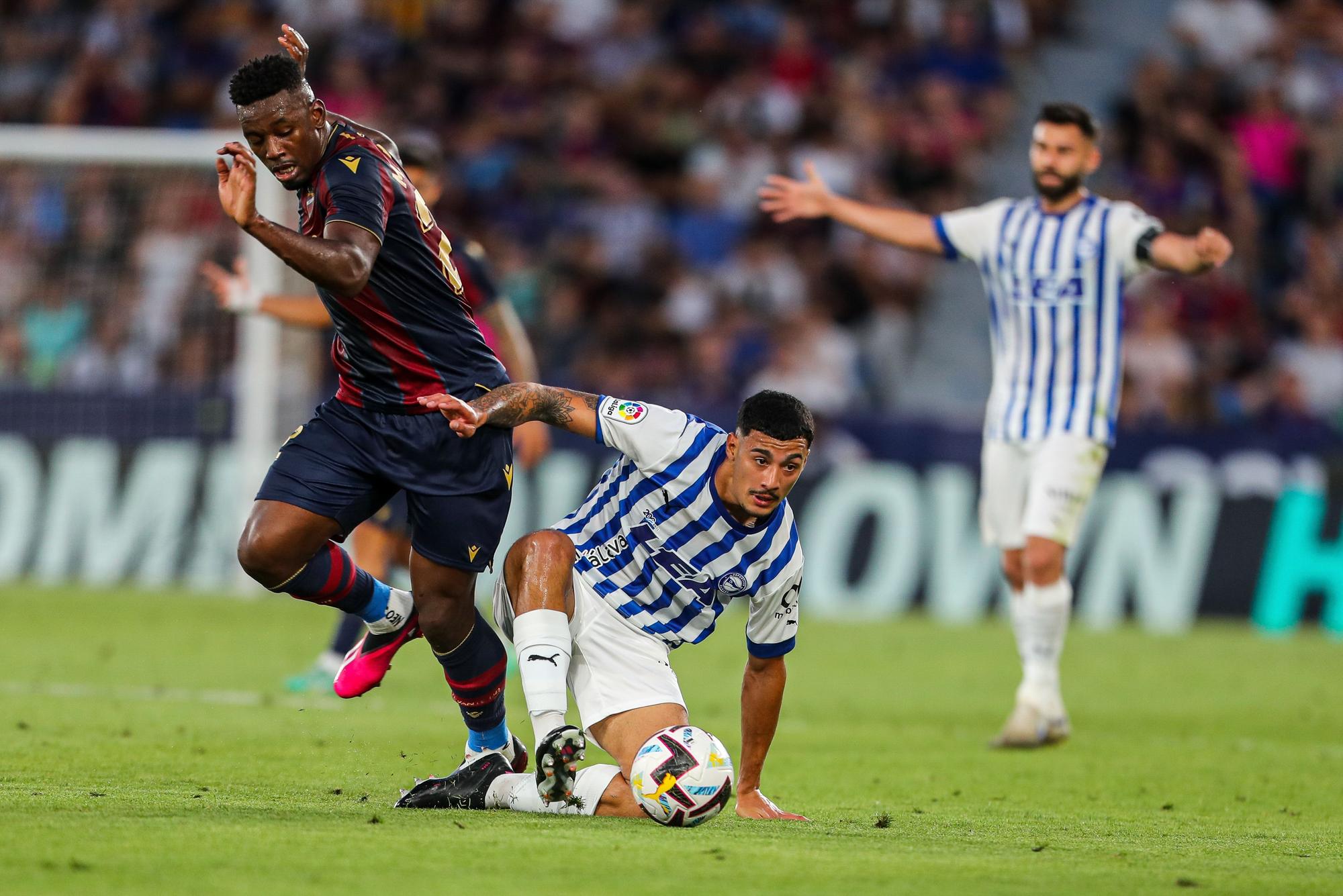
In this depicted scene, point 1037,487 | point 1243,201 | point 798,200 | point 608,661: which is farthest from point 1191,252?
point 1243,201

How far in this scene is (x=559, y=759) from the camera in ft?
16.8

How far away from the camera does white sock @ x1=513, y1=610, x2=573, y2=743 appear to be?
215 inches

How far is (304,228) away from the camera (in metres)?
5.73

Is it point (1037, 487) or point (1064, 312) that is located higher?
point (1064, 312)

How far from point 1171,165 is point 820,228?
132 inches

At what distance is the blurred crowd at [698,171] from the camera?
1597cm

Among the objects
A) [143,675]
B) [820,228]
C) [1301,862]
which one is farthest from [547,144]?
[1301,862]

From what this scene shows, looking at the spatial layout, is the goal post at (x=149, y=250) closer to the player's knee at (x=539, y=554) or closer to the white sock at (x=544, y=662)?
the player's knee at (x=539, y=554)

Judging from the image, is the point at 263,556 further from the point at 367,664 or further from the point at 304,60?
the point at 304,60

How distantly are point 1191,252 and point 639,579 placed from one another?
344 centimetres

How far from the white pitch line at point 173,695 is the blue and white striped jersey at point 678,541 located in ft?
9.69

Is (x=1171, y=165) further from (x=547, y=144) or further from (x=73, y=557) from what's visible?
(x=73, y=557)

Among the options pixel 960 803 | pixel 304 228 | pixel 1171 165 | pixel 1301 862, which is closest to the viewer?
pixel 1301 862

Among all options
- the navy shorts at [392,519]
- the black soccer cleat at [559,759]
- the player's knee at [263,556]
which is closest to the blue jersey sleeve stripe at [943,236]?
the navy shorts at [392,519]
